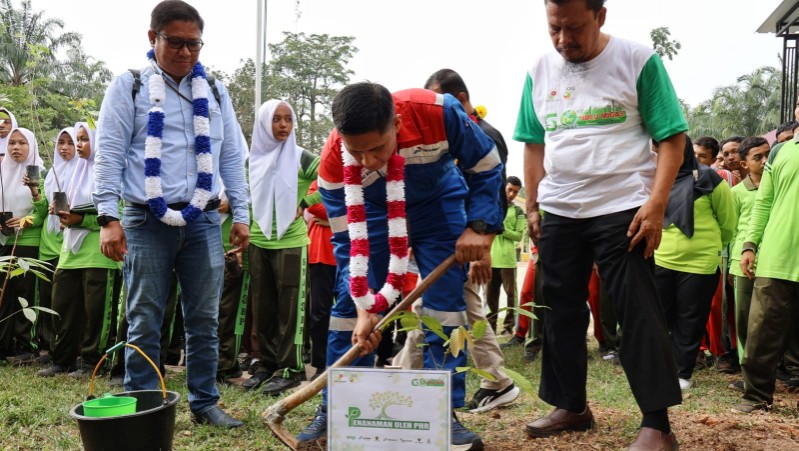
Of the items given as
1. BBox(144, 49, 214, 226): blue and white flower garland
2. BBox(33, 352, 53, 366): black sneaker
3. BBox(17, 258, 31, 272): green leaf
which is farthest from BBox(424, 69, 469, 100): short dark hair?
BBox(33, 352, 53, 366): black sneaker

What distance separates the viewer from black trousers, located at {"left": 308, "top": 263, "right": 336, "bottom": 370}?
5387 mm

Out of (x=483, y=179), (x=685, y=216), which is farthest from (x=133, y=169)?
(x=685, y=216)

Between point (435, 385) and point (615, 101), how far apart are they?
4.76 ft

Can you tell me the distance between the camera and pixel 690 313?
535 cm

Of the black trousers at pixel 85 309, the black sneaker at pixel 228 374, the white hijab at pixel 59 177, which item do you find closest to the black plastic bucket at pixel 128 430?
the black sneaker at pixel 228 374

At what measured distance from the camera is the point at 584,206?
10.0 feet

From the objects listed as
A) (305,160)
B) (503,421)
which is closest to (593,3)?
(503,421)

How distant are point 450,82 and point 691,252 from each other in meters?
2.31

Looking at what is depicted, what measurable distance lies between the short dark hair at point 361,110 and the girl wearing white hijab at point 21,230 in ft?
14.2

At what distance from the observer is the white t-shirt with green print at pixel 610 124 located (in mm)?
2947

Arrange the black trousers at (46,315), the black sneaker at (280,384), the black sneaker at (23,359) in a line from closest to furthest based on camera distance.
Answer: the black sneaker at (280,384) < the black sneaker at (23,359) < the black trousers at (46,315)

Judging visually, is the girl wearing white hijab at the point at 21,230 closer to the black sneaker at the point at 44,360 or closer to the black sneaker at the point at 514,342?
the black sneaker at the point at 44,360

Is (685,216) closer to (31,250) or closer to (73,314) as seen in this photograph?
(73,314)

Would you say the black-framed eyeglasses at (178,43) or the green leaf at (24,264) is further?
the black-framed eyeglasses at (178,43)
